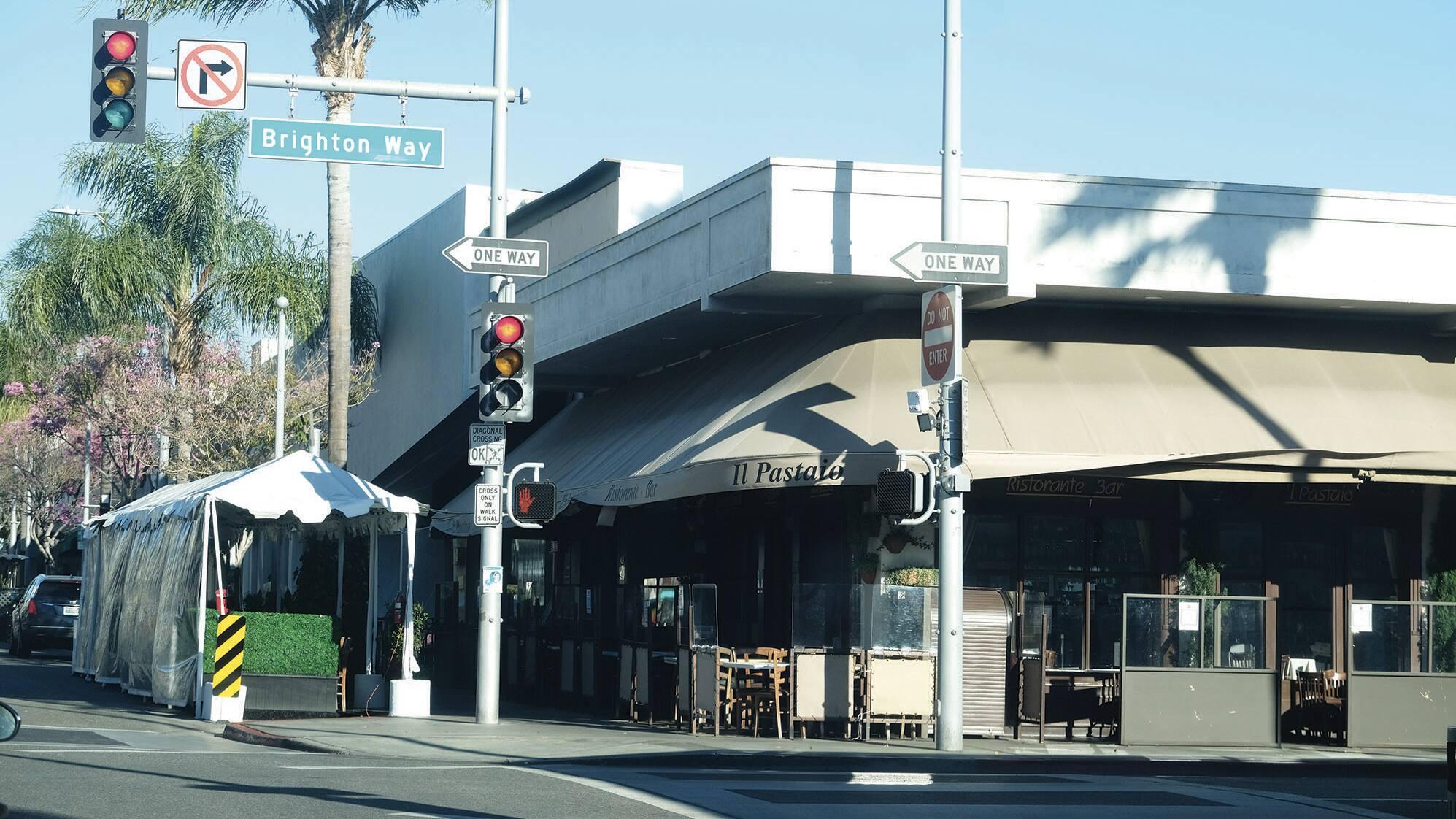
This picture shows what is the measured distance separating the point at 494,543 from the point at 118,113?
670 cm

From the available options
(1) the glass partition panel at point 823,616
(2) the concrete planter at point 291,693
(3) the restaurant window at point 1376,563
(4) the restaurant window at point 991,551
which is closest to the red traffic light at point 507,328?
(1) the glass partition panel at point 823,616

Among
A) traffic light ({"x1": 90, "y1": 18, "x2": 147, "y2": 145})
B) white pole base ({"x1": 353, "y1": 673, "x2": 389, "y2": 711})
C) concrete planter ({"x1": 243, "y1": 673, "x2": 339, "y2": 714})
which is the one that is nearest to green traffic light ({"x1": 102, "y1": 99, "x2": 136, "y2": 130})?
traffic light ({"x1": 90, "y1": 18, "x2": 147, "y2": 145})

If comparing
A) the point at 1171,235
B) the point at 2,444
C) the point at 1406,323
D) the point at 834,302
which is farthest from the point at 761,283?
→ the point at 2,444

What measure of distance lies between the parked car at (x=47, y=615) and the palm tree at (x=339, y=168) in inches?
404

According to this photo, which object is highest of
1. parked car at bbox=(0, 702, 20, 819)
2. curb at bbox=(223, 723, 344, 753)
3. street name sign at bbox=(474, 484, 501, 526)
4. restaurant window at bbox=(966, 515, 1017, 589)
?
street name sign at bbox=(474, 484, 501, 526)

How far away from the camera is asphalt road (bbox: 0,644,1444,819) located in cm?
1185

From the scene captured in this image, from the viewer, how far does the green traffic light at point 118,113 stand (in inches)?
569

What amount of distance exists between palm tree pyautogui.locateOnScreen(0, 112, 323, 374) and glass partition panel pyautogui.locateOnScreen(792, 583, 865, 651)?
23.0m

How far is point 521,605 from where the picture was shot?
28.3 metres

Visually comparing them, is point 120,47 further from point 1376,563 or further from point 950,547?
point 1376,563

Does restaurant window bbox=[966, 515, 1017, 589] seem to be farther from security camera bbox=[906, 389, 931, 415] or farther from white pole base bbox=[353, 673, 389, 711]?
white pole base bbox=[353, 673, 389, 711]

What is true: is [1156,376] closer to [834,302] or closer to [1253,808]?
[834,302]

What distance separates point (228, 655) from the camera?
65.6ft

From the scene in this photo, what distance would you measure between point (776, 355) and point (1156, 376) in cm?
446
